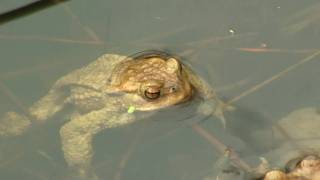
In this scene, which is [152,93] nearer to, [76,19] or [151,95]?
[151,95]

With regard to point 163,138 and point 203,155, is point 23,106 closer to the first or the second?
point 163,138

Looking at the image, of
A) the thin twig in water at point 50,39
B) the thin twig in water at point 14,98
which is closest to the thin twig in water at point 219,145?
the thin twig in water at point 50,39

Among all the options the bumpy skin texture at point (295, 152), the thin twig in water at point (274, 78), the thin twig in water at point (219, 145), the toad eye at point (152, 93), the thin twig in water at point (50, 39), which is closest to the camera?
the bumpy skin texture at point (295, 152)

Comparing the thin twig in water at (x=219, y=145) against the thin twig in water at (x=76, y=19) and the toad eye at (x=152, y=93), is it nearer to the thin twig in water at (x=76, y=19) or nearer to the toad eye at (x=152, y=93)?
the toad eye at (x=152, y=93)

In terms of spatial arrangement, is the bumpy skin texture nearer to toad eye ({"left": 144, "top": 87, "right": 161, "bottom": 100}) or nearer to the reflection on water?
the reflection on water

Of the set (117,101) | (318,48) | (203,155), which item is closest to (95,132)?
(117,101)

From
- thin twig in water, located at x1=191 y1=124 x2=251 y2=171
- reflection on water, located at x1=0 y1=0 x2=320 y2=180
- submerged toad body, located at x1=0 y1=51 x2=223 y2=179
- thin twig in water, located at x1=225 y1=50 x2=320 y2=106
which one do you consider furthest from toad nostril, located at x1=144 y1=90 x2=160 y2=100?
thin twig in water, located at x1=225 y1=50 x2=320 y2=106
